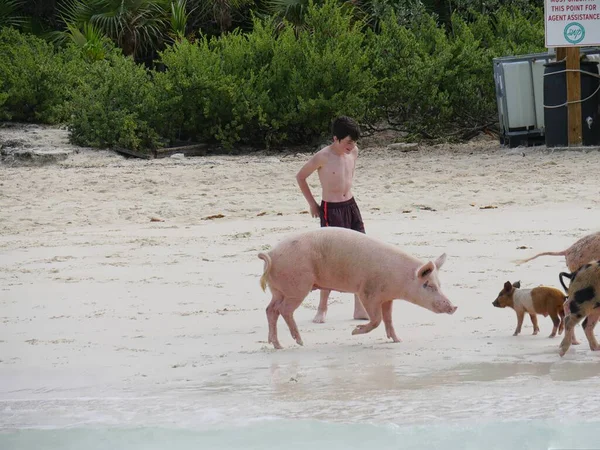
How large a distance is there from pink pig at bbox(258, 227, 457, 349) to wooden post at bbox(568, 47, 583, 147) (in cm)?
857

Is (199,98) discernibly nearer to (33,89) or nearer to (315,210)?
(33,89)

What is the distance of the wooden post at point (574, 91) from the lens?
1461 cm

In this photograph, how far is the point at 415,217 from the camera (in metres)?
11.2

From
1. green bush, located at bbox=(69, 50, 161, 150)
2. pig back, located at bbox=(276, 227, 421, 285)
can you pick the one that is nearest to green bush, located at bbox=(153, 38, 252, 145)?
green bush, located at bbox=(69, 50, 161, 150)

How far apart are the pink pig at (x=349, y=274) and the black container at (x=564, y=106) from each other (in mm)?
8668

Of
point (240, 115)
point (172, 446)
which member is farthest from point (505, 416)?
point (240, 115)

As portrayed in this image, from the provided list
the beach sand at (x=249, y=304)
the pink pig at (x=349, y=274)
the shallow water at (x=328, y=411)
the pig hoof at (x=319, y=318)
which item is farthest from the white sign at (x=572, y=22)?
the shallow water at (x=328, y=411)

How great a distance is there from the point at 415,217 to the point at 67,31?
13.4m

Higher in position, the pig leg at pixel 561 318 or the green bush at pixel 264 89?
the green bush at pixel 264 89

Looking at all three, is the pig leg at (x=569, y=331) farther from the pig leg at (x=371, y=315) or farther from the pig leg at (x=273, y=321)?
the pig leg at (x=273, y=321)

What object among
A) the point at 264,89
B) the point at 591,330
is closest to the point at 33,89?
the point at 264,89

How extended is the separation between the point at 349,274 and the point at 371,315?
0.28 meters

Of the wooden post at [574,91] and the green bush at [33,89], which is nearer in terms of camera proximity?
the wooden post at [574,91]

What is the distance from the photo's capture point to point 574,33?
47.8 feet
